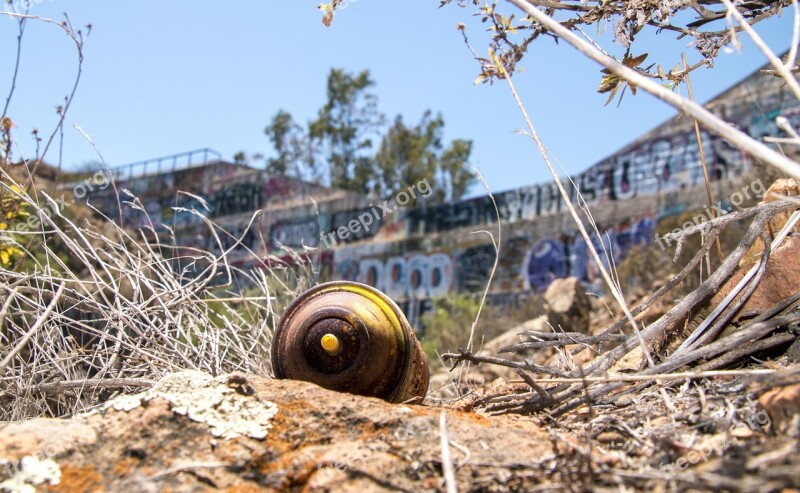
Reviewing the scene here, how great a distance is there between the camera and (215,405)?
2012mm

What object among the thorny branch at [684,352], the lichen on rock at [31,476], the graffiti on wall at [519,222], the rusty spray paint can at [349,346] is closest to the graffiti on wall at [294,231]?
the graffiti on wall at [519,222]

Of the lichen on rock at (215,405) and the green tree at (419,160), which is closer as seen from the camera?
the lichen on rock at (215,405)

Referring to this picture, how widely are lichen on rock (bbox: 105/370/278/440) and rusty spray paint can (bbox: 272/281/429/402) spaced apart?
21.9 inches

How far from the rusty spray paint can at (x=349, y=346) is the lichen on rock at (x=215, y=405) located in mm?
556

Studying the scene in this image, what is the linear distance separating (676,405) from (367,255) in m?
17.9

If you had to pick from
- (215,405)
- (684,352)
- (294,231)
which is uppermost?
(294,231)

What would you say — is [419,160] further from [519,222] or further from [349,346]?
[349,346]

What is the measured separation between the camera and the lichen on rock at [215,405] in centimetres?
194

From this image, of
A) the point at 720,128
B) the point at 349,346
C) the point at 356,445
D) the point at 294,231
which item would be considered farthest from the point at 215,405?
the point at 294,231

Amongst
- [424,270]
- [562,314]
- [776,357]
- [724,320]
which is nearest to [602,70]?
[724,320]

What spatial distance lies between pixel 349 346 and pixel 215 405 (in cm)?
73

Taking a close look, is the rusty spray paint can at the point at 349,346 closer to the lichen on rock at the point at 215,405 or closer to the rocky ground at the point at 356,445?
the rocky ground at the point at 356,445

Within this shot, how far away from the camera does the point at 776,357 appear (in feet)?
7.81

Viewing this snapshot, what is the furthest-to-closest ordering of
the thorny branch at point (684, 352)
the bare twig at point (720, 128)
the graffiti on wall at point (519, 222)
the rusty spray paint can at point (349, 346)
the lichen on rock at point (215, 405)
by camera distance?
the graffiti on wall at point (519, 222) < the rusty spray paint can at point (349, 346) < the thorny branch at point (684, 352) < the lichen on rock at point (215, 405) < the bare twig at point (720, 128)
